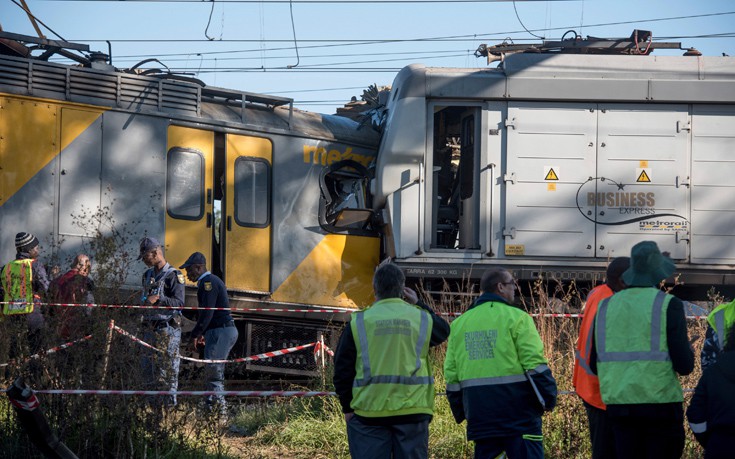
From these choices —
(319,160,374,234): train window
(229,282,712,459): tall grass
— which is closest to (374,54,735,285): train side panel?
(319,160,374,234): train window

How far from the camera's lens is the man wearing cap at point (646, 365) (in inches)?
196

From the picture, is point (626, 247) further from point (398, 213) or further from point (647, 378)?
point (647, 378)

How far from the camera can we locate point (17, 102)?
9883 millimetres

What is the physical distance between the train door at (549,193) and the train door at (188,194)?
3.29 metres

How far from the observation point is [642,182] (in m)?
10.5

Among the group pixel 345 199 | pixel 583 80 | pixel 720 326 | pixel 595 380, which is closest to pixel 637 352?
pixel 720 326

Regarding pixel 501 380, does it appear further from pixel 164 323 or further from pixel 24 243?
pixel 24 243

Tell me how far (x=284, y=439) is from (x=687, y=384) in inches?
130

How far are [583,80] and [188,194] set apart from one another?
14.9 ft

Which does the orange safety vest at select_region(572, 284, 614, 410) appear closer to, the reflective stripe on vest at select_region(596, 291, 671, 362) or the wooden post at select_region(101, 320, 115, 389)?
the reflective stripe on vest at select_region(596, 291, 671, 362)

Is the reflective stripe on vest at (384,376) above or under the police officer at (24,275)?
under

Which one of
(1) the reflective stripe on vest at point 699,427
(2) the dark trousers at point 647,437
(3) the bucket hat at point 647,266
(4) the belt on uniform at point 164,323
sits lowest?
(2) the dark trousers at point 647,437

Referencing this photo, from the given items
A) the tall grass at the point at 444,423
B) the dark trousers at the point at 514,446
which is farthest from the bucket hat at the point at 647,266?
the tall grass at the point at 444,423

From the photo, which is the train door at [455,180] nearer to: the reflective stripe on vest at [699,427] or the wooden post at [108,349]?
Answer: the wooden post at [108,349]
